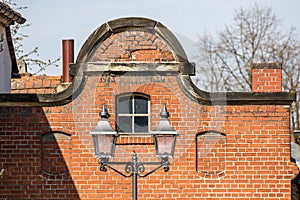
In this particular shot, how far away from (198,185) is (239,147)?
3.27ft

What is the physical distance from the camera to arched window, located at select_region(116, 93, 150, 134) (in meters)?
14.3

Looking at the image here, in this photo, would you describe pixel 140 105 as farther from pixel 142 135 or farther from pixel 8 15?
pixel 8 15

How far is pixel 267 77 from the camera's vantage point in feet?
47.6

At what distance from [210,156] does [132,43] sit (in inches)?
97.3

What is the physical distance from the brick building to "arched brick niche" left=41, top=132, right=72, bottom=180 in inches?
0.7

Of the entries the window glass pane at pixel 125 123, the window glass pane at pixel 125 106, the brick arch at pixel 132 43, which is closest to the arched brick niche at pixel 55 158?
the window glass pane at pixel 125 123

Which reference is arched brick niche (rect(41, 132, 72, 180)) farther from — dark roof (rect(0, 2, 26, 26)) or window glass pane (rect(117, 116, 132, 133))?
dark roof (rect(0, 2, 26, 26))

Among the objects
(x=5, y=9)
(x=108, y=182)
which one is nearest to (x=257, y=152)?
(x=108, y=182)

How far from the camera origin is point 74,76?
47.3 ft

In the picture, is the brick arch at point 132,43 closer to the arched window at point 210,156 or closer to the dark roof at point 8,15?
the arched window at point 210,156

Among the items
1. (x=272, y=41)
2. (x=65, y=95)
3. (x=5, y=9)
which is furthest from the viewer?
(x=272, y=41)

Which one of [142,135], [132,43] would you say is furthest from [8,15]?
[142,135]

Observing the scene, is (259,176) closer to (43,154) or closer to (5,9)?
(43,154)

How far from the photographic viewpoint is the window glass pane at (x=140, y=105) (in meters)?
14.4
